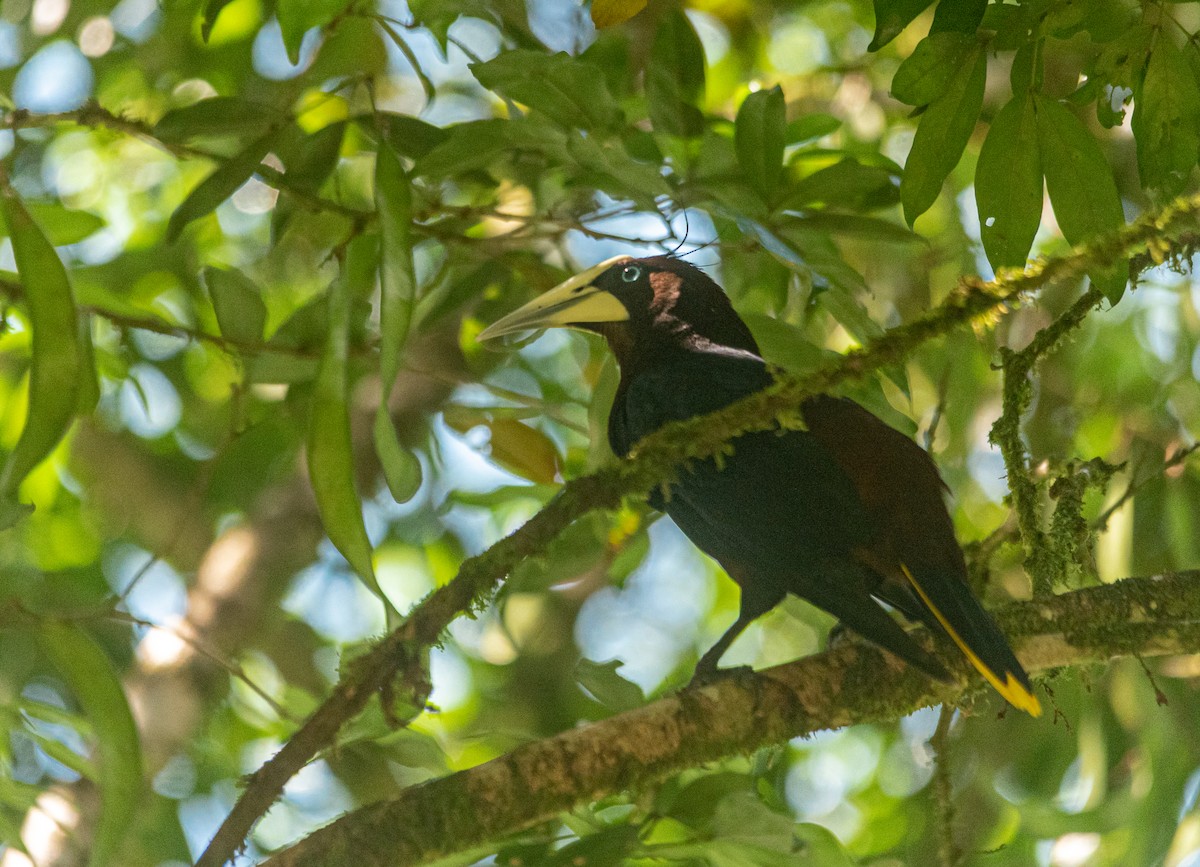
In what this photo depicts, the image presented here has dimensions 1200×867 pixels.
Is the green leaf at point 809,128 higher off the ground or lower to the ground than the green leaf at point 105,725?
higher

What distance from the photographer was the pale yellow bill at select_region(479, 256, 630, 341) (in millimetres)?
3201

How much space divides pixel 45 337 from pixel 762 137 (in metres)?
1.58

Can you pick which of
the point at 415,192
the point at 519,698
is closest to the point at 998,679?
the point at 415,192

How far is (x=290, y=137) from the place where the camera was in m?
2.95

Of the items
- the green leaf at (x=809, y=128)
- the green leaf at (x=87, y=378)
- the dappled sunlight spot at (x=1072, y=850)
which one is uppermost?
the green leaf at (x=809, y=128)

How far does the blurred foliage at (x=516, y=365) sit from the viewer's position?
7.29ft

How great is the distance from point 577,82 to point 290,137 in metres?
0.77

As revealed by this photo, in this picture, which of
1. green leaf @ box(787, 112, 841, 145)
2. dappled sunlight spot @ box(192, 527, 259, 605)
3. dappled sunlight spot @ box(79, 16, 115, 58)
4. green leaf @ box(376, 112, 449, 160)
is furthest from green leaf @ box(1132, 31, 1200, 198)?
dappled sunlight spot @ box(79, 16, 115, 58)

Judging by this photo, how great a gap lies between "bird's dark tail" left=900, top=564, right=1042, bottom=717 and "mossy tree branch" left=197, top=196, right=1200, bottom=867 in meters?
0.71

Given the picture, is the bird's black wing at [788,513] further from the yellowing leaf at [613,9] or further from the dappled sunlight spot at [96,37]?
the dappled sunlight spot at [96,37]

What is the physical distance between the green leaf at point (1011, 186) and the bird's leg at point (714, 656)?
3.78 feet

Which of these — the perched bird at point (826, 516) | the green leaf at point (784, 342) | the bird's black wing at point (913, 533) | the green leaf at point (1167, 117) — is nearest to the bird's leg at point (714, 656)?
the perched bird at point (826, 516)

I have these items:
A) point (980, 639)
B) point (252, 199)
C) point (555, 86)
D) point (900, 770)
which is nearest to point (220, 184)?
point (555, 86)

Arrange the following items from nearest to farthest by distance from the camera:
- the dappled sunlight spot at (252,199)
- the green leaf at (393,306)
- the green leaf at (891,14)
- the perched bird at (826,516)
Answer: the green leaf at (891,14) → the green leaf at (393,306) → the perched bird at (826,516) → the dappled sunlight spot at (252,199)
